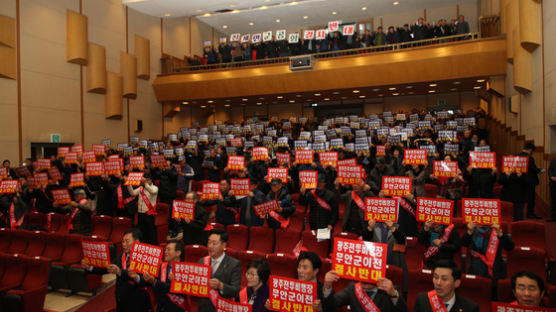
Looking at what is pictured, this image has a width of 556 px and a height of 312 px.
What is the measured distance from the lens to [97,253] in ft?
14.5

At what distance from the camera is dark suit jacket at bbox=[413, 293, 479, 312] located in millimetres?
3039

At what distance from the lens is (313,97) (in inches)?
809

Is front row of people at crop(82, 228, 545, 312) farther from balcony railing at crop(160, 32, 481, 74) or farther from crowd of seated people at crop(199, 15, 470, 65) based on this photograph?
crowd of seated people at crop(199, 15, 470, 65)

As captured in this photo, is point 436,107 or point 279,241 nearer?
point 279,241

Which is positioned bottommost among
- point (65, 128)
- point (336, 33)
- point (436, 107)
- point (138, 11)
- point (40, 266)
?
point (40, 266)

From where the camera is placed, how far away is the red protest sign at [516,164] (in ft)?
20.7

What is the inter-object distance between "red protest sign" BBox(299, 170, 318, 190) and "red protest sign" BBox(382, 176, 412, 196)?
1.07m

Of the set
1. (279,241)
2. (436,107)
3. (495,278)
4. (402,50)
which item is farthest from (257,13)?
(495,278)

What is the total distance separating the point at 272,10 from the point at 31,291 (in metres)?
19.0

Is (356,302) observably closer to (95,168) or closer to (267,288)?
(267,288)

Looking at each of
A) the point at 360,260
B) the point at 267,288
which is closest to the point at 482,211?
the point at 360,260

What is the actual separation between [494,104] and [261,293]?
1536 cm

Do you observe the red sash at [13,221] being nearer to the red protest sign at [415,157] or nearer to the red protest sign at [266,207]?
the red protest sign at [266,207]

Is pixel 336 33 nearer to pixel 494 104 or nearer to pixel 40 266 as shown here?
A: pixel 494 104
